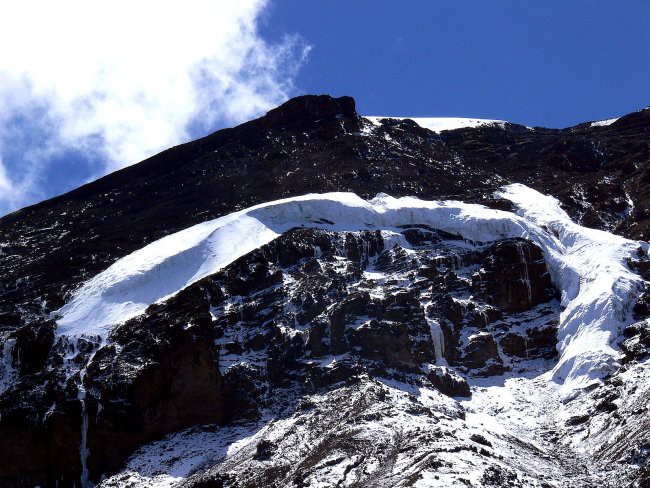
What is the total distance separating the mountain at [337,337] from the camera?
46219mm

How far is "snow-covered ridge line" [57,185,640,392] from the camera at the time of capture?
56969 millimetres

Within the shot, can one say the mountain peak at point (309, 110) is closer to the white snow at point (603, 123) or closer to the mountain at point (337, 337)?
the mountain at point (337, 337)

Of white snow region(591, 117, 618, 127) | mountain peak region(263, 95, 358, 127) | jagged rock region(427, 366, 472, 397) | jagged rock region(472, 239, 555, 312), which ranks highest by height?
mountain peak region(263, 95, 358, 127)

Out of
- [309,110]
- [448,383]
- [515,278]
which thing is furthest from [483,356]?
[309,110]

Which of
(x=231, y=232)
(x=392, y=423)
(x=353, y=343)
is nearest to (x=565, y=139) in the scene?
(x=231, y=232)

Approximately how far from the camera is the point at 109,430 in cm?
5253

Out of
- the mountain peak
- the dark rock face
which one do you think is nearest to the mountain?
the dark rock face

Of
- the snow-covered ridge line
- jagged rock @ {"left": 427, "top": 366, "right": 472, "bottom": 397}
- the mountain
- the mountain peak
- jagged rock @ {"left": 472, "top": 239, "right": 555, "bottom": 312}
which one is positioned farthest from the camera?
the mountain peak

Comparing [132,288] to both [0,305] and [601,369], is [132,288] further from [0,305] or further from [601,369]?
[601,369]

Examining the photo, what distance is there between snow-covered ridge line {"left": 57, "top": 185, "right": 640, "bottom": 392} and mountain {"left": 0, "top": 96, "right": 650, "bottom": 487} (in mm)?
164

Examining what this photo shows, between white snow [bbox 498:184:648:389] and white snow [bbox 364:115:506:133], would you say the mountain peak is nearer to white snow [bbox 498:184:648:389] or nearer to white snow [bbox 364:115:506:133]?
white snow [bbox 364:115:506:133]

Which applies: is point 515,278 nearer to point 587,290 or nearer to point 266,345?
point 587,290

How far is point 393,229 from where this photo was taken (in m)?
69.1

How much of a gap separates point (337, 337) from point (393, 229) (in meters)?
15.2
